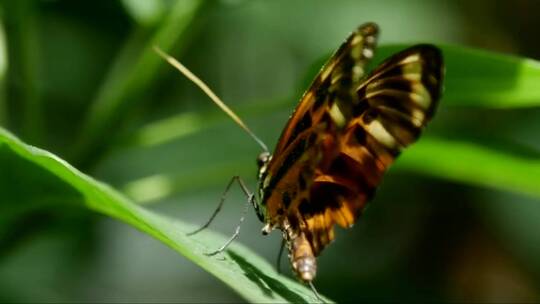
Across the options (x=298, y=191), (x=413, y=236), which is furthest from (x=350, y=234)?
(x=298, y=191)

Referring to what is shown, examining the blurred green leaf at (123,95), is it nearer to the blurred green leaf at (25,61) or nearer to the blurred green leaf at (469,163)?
the blurred green leaf at (25,61)

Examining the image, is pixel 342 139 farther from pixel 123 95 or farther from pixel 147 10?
pixel 147 10

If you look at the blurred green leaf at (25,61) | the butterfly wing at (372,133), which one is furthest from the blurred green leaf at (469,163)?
the blurred green leaf at (25,61)

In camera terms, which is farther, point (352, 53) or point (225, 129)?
point (225, 129)

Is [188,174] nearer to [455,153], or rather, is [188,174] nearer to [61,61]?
[455,153]

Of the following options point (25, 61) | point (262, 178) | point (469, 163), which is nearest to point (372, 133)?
point (262, 178)

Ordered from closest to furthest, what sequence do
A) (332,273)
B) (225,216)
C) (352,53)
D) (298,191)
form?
(352,53), (298,191), (332,273), (225,216)
